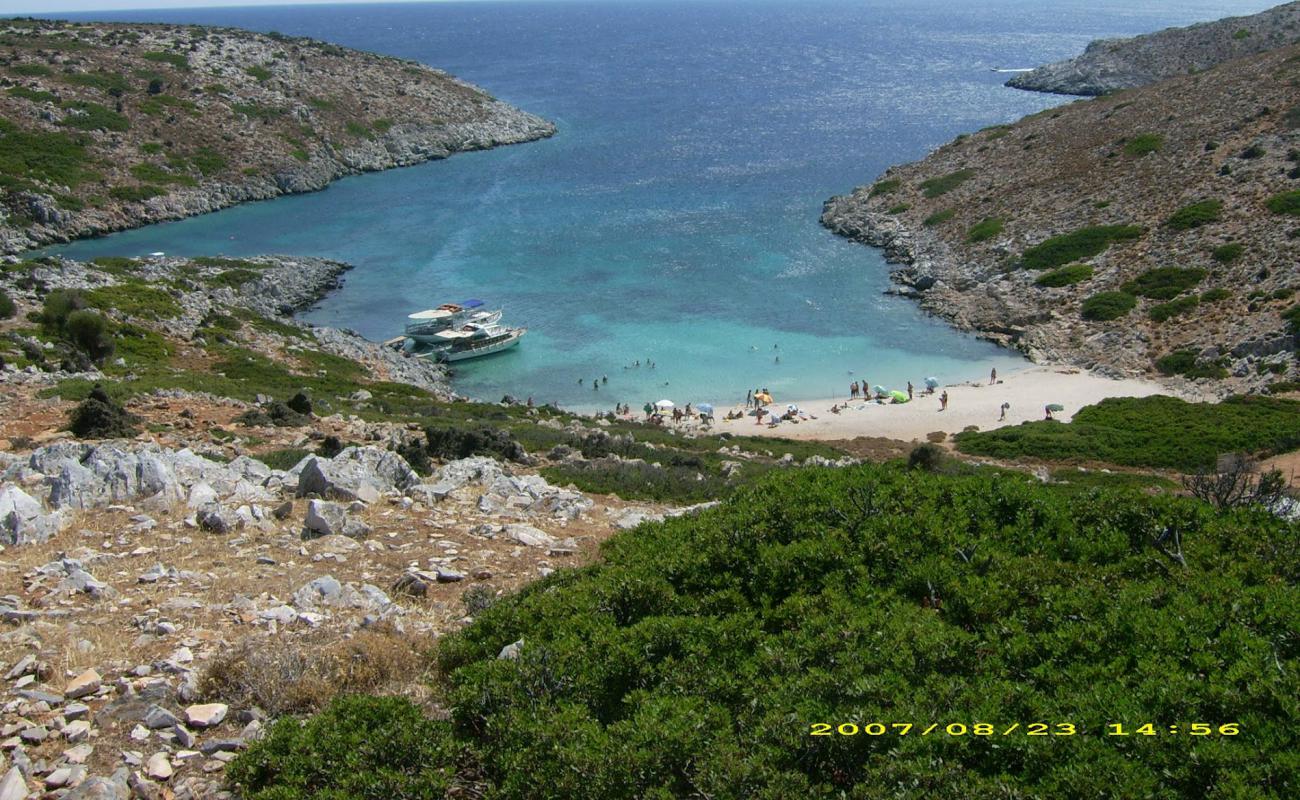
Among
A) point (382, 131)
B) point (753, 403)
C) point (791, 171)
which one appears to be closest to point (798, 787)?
point (753, 403)

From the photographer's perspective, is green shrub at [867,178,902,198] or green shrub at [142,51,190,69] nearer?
green shrub at [867,178,902,198]

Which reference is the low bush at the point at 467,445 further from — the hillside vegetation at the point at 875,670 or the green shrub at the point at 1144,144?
the green shrub at the point at 1144,144

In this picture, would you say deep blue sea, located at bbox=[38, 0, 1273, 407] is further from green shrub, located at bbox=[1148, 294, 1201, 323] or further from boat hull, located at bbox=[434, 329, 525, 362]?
green shrub, located at bbox=[1148, 294, 1201, 323]

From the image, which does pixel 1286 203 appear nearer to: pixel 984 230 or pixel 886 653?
pixel 984 230

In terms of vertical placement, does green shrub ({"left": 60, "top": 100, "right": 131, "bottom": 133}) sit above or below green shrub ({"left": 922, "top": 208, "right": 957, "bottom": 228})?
above

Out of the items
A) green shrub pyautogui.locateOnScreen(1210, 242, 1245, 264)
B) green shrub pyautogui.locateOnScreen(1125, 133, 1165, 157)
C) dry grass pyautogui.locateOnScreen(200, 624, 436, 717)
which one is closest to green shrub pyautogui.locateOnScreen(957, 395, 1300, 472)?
green shrub pyautogui.locateOnScreen(1210, 242, 1245, 264)

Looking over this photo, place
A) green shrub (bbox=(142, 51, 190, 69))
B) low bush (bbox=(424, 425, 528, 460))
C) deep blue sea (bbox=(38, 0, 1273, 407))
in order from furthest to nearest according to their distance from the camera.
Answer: green shrub (bbox=(142, 51, 190, 69)) < deep blue sea (bbox=(38, 0, 1273, 407)) < low bush (bbox=(424, 425, 528, 460))

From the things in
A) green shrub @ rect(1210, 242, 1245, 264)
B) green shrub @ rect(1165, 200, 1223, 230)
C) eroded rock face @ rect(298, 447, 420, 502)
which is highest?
green shrub @ rect(1165, 200, 1223, 230)

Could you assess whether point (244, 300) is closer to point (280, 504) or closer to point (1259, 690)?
point (280, 504)
